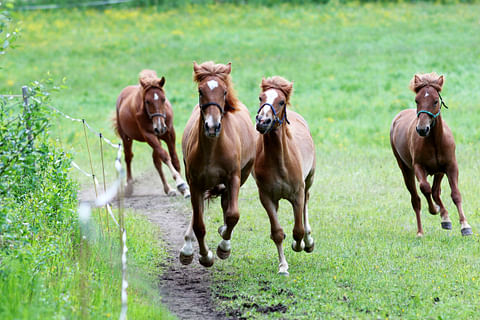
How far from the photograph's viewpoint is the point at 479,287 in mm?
7129

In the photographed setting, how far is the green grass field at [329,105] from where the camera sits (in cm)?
Answer: 732

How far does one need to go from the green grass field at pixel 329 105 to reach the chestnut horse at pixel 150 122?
3.16ft

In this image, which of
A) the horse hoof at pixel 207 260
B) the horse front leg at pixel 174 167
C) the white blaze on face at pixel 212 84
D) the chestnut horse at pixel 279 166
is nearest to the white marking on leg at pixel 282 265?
the chestnut horse at pixel 279 166

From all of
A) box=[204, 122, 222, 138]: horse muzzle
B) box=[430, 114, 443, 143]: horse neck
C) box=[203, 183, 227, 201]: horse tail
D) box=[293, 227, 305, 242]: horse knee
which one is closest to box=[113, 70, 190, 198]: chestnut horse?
box=[203, 183, 227, 201]: horse tail

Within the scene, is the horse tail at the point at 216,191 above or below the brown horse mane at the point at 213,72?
below

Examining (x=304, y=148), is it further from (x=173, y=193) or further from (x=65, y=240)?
(x=173, y=193)

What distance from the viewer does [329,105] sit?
21641 millimetres

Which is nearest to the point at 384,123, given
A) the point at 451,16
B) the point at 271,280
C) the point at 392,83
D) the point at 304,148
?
the point at 392,83

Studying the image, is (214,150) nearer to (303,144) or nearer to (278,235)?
(278,235)

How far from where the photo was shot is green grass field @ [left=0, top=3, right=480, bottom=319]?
7.32 meters

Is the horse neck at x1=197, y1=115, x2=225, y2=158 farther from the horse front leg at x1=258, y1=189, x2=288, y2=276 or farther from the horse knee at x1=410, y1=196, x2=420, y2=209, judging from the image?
the horse knee at x1=410, y1=196, x2=420, y2=209

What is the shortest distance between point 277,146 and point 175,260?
A: 232cm

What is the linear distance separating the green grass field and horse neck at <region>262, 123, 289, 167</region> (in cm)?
141

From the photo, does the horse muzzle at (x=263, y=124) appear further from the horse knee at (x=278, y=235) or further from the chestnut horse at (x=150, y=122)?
the chestnut horse at (x=150, y=122)
